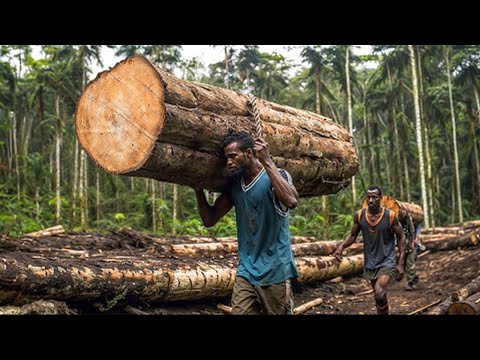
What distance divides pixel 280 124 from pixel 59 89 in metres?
18.6

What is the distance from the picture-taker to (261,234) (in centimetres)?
374

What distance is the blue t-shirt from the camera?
12.2 feet

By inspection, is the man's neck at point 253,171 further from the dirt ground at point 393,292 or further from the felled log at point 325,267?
the felled log at point 325,267

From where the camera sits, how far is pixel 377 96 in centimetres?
2909

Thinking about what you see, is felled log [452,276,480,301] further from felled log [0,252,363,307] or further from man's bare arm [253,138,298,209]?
man's bare arm [253,138,298,209]

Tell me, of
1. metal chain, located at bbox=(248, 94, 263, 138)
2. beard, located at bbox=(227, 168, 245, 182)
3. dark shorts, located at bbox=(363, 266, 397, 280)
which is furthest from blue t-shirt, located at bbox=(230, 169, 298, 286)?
dark shorts, located at bbox=(363, 266, 397, 280)

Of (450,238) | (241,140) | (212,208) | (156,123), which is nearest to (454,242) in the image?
(450,238)

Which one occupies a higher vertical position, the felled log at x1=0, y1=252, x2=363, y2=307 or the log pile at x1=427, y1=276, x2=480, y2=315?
the felled log at x1=0, y1=252, x2=363, y2=307

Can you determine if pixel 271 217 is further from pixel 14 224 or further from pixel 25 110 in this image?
pixel 25 110

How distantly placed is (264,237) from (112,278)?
7.59 feet

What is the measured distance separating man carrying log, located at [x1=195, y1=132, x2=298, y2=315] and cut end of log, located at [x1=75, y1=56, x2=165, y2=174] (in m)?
0.63

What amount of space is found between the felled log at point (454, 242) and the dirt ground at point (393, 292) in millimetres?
214

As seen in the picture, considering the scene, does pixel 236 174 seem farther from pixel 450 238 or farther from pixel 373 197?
pixel 450 238

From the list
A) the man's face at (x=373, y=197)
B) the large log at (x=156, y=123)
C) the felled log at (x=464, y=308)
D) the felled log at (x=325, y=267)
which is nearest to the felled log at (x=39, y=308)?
the large log at (x=156, y=123)
